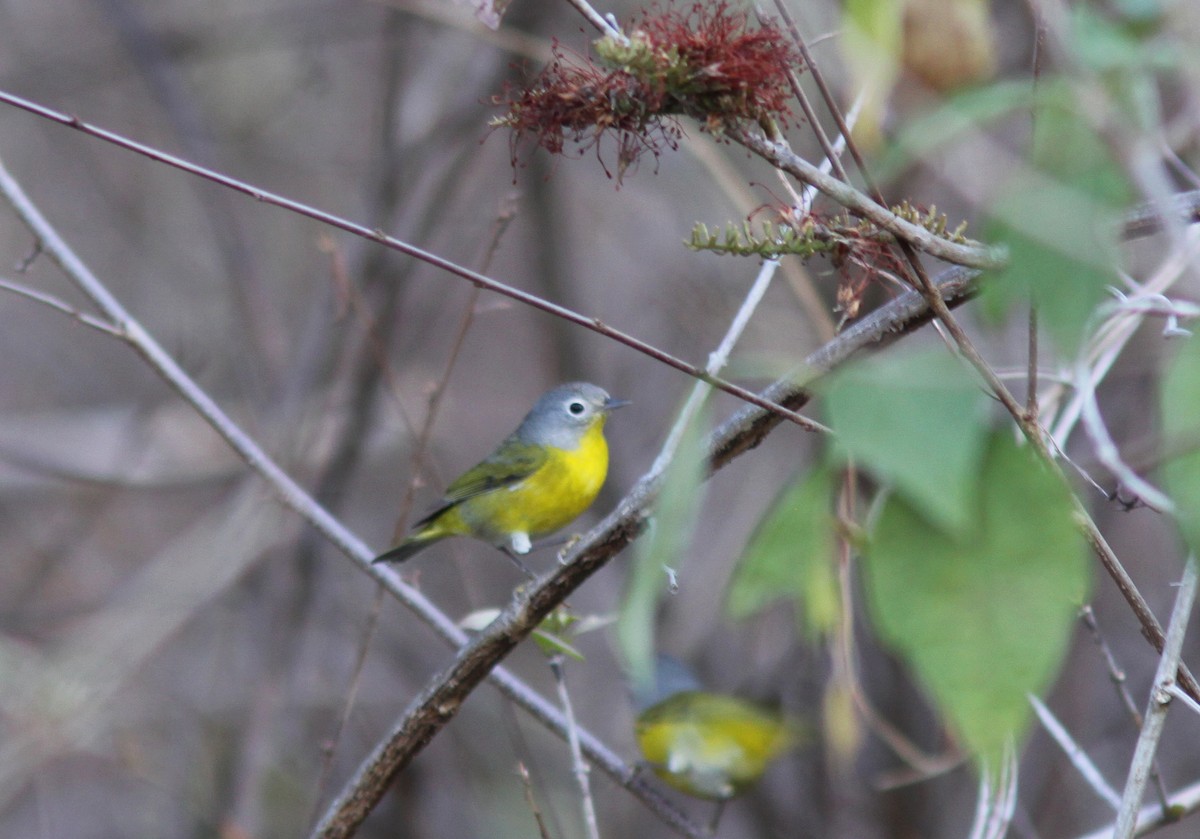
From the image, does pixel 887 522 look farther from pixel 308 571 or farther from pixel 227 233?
pixel 227 233

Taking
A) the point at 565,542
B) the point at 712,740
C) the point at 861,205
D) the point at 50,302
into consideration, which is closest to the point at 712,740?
the point at 712,740

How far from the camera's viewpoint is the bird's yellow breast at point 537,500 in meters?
4.31

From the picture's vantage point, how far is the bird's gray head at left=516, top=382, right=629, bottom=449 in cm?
442

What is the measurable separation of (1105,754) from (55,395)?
245 inches

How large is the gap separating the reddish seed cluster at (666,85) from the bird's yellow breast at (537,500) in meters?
3.07

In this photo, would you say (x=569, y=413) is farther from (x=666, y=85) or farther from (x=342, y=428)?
(x=666, y=85)

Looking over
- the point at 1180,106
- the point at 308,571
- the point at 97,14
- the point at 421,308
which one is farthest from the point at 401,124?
the point at 1180,106

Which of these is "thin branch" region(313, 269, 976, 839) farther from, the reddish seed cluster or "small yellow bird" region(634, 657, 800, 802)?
"small yellow bird" region(634, 657, 800, 802)

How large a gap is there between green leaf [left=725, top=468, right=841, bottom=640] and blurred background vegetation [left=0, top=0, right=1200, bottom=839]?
2675 mm

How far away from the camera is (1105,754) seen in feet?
16.3

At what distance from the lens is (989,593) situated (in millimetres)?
725

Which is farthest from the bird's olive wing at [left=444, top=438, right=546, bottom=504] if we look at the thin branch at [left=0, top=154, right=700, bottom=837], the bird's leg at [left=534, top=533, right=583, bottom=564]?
the thin branch at [left=0, top=154, right=700, bottom=837]

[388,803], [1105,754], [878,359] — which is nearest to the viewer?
[878,359]

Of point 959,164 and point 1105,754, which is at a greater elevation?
point 959,164
